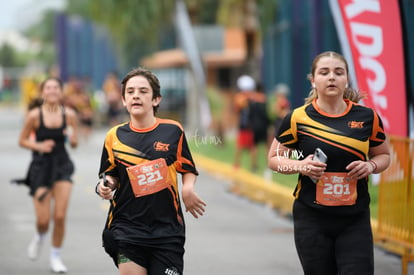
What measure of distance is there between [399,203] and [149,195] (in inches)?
173

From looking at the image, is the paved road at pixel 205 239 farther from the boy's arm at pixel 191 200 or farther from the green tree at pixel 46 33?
the green tree at pixel 46 33

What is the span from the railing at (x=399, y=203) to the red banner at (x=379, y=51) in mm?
1176

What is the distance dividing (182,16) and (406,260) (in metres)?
22.7

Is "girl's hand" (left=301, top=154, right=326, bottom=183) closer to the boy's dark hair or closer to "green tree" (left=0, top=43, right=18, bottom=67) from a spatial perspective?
the boy's dark hair

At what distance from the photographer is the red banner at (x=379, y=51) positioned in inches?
425

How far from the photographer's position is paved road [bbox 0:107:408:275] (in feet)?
33.0

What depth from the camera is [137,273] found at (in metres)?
5.97

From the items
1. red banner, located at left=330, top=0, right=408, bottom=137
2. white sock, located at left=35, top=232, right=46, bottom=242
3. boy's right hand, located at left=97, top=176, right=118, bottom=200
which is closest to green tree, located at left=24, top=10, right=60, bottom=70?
red banner, located at left=330, top=0, right=408, bottom=137

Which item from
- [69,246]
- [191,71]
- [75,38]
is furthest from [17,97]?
[69,246]

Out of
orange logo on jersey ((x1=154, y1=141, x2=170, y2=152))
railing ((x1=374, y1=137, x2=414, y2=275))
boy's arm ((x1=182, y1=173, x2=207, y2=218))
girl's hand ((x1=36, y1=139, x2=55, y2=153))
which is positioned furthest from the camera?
girl's hand ((x1=36, y1=139, x2=55, y2=153))

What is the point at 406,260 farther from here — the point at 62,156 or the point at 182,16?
the point at 182,16

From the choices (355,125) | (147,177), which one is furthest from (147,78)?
(355,125)

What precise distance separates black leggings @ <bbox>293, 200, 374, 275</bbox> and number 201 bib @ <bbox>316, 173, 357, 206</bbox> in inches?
3.5

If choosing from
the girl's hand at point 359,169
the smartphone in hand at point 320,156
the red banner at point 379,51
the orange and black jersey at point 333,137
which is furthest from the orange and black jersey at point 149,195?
the red banner at point 379,51
